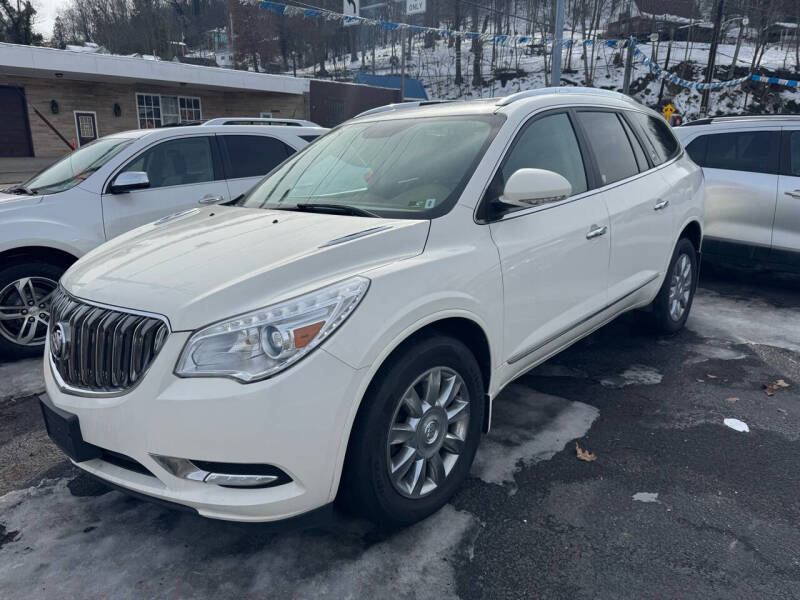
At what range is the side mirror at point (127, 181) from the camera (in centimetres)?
504

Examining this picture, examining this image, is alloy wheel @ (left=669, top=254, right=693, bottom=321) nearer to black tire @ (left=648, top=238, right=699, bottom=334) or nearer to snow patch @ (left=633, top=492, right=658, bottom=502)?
black tire @ (left=648, top=238, right=699, bottom=334)

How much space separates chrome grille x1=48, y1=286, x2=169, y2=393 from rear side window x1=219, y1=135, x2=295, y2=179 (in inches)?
143

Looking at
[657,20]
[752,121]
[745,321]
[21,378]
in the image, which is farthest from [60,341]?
[657,20]

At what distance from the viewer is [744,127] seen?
652 centimetres

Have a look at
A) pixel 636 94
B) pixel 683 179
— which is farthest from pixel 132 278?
pixel 636 94

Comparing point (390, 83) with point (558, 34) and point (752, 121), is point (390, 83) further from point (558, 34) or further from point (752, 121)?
point (752, 121)

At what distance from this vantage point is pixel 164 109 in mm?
23188

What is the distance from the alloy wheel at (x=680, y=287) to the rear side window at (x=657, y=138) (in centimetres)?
82

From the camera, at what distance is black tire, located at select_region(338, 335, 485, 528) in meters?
2.26

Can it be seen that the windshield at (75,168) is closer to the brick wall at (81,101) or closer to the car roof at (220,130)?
the car roof at (220,130)

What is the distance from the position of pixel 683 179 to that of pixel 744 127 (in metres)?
2.40

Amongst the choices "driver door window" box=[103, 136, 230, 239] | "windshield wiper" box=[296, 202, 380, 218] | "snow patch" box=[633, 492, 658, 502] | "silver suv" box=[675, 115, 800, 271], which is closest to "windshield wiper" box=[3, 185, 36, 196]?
"driver door window" box=[103, 136, 230, 239]

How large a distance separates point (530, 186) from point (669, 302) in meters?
2.55

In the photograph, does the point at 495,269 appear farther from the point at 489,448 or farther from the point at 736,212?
the point at 736,212
